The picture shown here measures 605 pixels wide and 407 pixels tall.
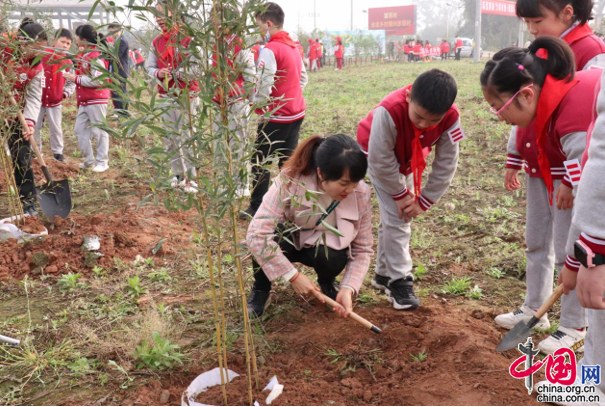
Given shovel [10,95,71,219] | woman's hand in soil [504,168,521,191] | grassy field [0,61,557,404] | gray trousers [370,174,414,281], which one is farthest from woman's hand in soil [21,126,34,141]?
woman's hand in soil [504,168,521,191]

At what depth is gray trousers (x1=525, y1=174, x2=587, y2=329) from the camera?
260cm

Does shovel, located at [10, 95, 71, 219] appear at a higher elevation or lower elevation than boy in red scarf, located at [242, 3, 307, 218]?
lower

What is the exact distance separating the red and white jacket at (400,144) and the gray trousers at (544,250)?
45cm

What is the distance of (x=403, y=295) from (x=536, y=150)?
1.12 metres

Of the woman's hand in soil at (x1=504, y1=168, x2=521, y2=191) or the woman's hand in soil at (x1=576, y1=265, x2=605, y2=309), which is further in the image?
the woman's hand in soil at (x1=504, y1=168, x2=521, y2=191)

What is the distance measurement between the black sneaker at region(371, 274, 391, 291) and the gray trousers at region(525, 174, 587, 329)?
86cm

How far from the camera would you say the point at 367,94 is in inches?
548

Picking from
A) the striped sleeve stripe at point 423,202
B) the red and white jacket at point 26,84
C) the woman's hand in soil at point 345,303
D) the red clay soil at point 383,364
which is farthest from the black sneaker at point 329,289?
the red and white jacket at point 26,84

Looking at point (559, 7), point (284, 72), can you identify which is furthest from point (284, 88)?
point (559, 7)

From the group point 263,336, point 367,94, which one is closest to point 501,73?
point 263,336

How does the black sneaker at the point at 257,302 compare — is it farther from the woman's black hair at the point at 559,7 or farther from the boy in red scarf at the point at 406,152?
the woman's black hair at the point at 559,7

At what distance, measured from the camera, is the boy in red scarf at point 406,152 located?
8.50 feet

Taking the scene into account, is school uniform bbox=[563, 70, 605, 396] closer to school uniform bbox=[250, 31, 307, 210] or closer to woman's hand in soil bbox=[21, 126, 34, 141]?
school uniform bbox=[250, 31, 307, 210]

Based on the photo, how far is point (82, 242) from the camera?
162 inches
